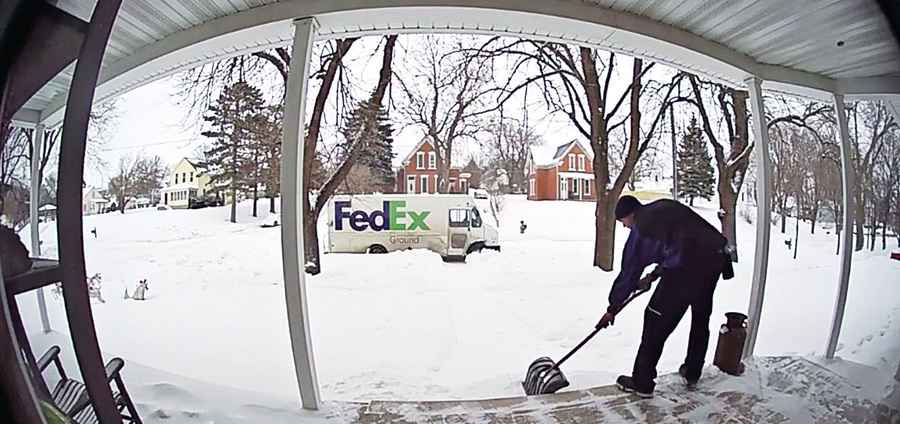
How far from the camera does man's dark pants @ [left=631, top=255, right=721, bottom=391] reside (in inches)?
65.0

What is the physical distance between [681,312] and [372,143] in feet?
6.93

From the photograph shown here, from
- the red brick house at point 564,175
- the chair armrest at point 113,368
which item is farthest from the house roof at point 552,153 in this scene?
the chair armrest at point 113,368

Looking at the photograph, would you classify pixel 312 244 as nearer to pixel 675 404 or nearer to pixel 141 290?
pixel 141 290

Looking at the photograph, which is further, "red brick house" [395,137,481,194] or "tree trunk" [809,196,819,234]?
"red brick house" [395,137,481,194]

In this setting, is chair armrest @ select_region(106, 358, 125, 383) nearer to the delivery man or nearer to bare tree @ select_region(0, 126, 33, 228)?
bare tree @ select_region(0, 126, 33, 228)

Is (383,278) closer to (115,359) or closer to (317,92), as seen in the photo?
(317,92)

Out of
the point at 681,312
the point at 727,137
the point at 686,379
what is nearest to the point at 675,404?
the point at 686,379

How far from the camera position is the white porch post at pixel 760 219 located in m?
1.68

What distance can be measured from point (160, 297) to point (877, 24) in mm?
2574

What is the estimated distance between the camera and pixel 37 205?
75cm

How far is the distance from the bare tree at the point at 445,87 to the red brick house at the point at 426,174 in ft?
0.42

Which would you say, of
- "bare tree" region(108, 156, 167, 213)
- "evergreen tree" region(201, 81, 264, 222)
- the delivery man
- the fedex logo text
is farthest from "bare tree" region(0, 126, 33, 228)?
the fedex logo text

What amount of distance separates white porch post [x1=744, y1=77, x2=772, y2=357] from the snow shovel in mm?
424

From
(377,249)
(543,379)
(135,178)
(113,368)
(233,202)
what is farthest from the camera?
(377,249)
